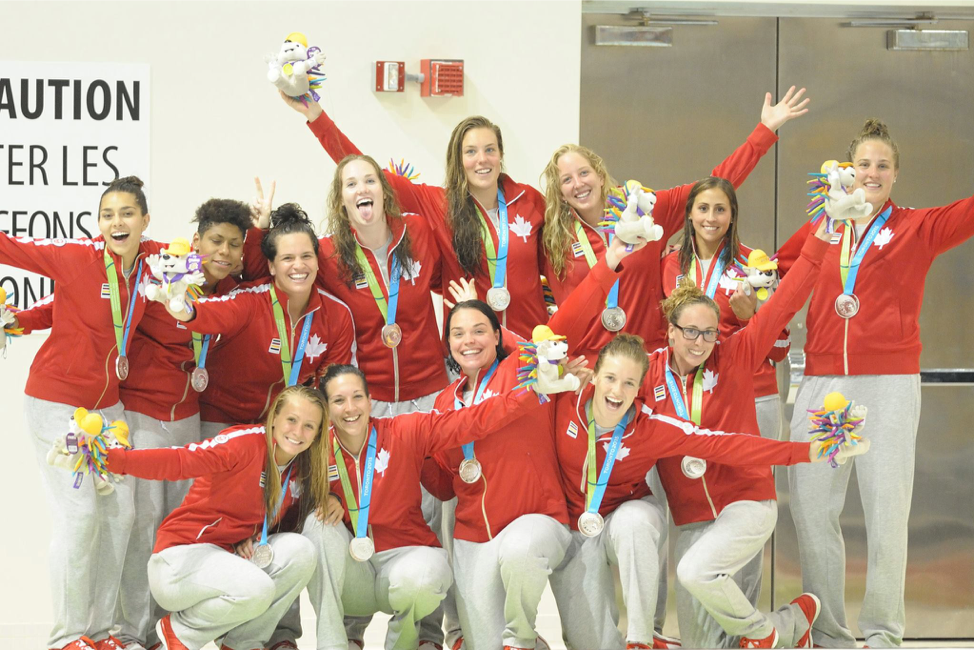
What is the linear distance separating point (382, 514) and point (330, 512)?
0.20 metres

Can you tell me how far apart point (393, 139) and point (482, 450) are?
Answer: 2054mm

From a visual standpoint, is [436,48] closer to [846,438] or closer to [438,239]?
[438,239]

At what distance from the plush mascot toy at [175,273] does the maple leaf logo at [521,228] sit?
134cm

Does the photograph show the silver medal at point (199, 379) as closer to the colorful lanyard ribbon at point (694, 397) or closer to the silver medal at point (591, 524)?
the silver medal at point (591, 524)

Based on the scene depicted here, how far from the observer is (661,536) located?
13.6 feet

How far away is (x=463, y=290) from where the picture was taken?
4.36 meters

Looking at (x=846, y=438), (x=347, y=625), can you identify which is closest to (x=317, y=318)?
(x=347, y=625)

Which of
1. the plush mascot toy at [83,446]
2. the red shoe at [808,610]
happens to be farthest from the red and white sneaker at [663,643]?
the plush mascot toy at [83,446]

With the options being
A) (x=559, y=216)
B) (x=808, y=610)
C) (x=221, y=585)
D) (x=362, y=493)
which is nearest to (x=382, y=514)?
(x=362, y=493)

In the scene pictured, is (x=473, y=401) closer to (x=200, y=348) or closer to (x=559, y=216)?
(x=559, y=216)

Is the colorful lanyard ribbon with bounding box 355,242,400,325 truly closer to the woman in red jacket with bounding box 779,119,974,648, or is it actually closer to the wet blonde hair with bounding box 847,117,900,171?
the woman in red jacket with bounding box 779,119,974,648

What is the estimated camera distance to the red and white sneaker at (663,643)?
169 inches

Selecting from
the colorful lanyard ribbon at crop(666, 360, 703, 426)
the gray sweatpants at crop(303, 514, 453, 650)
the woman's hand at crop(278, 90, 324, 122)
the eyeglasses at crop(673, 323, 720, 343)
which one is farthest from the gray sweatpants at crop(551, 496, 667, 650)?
the woman's hand at crop(278, 90, 324, 122)

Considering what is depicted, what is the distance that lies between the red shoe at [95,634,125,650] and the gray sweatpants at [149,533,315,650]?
0.28m
